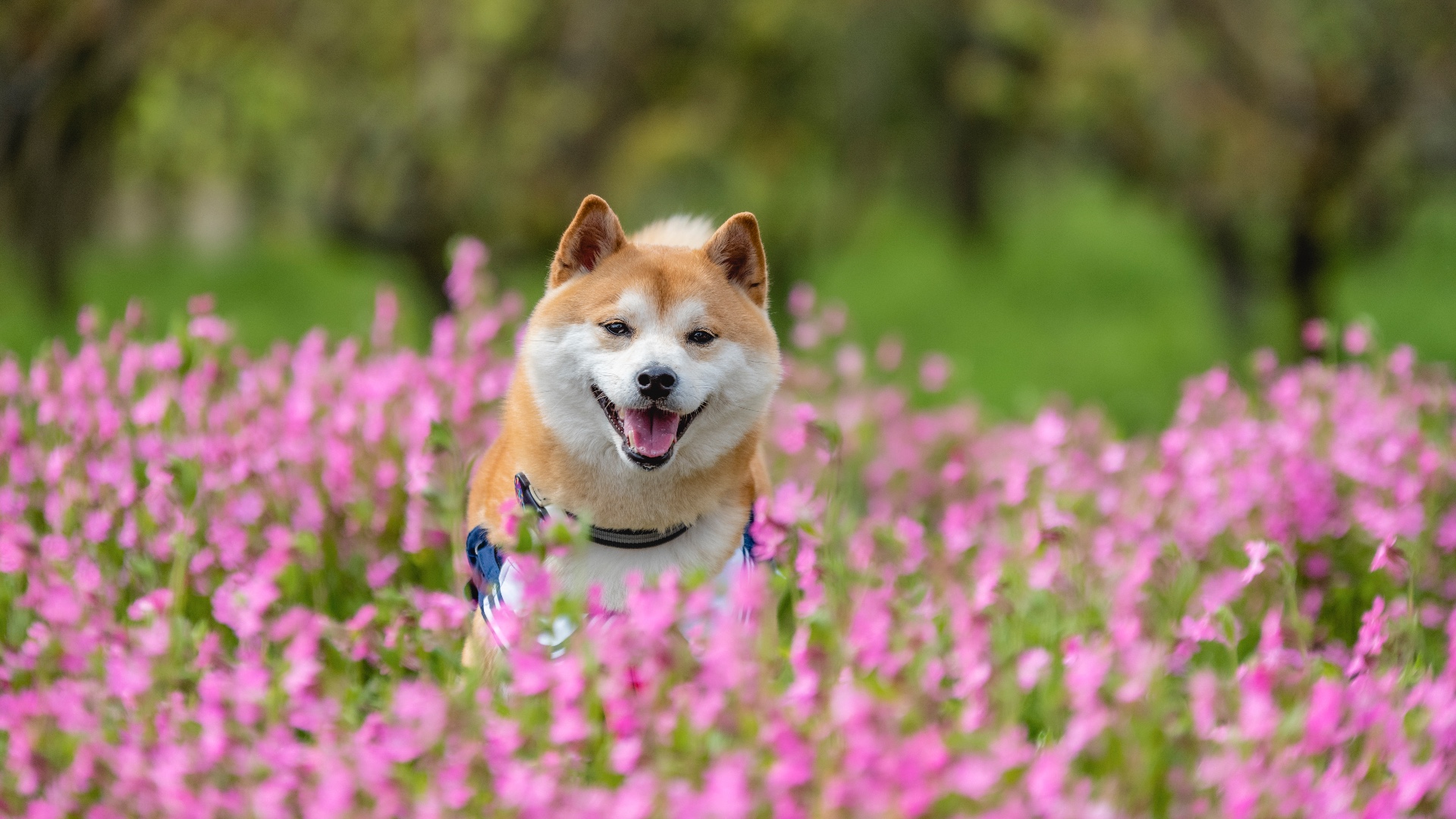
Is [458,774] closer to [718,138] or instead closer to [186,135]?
[718,138]

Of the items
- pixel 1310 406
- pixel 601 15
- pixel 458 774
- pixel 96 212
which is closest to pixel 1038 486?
pixel 1310 406

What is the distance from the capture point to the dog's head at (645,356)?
Answer: 117 inches

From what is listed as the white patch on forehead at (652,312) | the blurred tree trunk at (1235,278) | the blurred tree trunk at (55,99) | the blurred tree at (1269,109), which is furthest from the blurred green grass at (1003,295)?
the white patch on forehead at (652,312)

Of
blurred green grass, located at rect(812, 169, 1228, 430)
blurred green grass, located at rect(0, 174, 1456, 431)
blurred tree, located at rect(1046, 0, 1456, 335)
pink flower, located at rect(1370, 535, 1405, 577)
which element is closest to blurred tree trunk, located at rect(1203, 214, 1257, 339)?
blurred tree, located at rect(1046, 0, 1456, 335)

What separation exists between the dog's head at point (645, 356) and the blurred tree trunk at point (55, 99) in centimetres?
668

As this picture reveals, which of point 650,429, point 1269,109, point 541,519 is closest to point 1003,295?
point 1269,109

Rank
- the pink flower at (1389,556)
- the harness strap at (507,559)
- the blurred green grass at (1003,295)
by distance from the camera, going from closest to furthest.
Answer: the pink flower at (1389,556) < the harness strap at (507,559) < the blurred green grass at (1003,295)

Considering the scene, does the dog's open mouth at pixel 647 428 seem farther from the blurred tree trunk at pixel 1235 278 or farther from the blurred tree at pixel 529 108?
the blurred tree trunk at pixel 1235 278

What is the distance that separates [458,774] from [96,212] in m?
16.5

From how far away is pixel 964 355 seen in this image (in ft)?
31.2

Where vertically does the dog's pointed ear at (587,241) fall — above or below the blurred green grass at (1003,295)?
below

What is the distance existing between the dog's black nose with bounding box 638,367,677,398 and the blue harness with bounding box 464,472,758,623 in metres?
0.33

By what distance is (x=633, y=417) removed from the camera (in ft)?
9.92

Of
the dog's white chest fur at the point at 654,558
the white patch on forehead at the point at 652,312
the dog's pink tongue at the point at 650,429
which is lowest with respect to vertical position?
the dog's white chest fur at the point at 654,558
